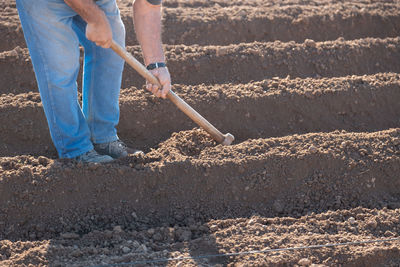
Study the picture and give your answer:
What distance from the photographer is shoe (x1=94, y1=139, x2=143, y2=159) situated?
3762mm

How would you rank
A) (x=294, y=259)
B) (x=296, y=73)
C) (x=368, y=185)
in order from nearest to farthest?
(x=294, y=259), (x=368, y=185), (x=296, y=73)

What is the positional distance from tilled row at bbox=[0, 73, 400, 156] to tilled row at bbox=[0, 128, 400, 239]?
412 millimetres

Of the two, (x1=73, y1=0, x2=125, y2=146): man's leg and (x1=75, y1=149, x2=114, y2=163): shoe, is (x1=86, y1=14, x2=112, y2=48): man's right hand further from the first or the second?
(x1=75, y1=149, x2=114, y2=163): shoe

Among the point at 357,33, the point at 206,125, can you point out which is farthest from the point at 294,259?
the point at 357,33

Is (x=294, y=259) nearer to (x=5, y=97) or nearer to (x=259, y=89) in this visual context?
(x=259, y=89)

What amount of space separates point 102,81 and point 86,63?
0.17m

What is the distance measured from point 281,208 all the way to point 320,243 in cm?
49

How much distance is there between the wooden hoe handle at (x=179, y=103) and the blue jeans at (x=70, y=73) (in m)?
0.26

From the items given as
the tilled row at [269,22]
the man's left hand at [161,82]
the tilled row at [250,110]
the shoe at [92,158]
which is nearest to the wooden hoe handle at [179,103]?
the man's left hand at [161,82]

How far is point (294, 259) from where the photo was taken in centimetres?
294

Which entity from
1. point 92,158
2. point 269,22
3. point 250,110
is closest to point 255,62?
point 250,110

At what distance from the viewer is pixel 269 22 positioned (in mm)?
5465

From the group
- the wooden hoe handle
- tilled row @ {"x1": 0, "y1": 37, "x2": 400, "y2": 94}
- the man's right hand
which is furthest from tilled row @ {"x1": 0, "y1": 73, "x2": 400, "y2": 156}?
the man's right hand

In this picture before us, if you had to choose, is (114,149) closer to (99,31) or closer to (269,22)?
(99,31)
